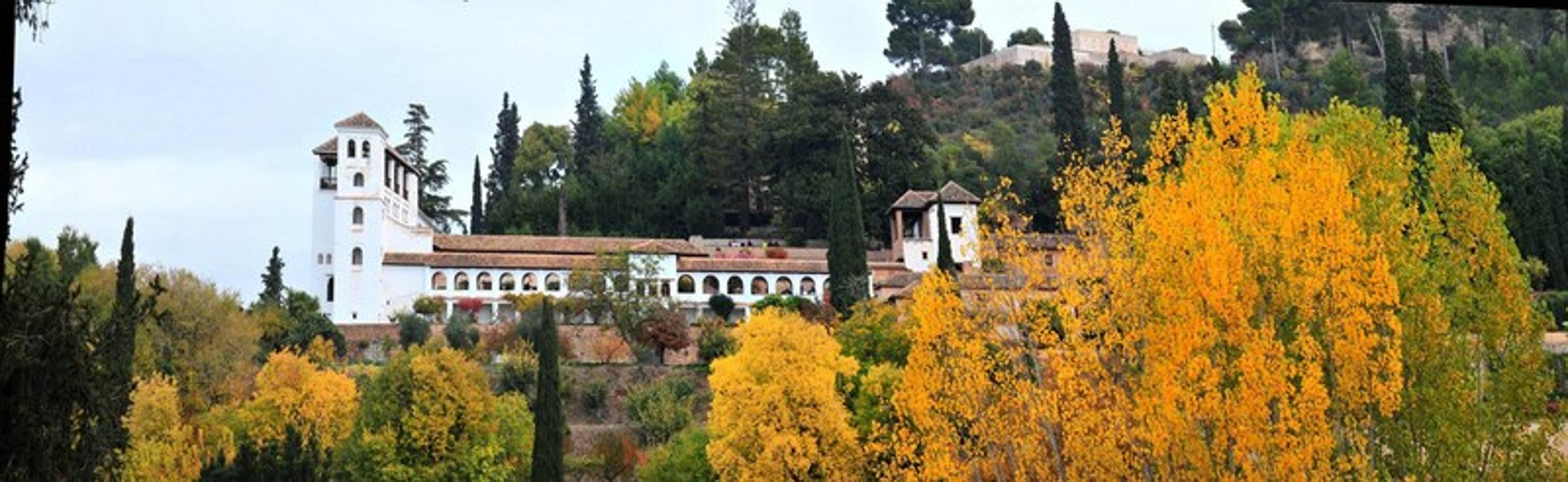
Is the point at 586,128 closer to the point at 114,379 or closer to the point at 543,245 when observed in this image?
the point at 543,245

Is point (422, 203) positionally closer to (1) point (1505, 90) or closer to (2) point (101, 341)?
(1) point (1505, 90)

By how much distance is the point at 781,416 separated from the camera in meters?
18.7

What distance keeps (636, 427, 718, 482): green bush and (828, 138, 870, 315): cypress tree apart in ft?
43.0

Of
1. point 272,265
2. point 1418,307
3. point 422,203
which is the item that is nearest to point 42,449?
point 1418,307

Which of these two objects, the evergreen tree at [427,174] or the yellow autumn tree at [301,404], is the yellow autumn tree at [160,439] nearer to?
the yellow autumn tree at [301,404]

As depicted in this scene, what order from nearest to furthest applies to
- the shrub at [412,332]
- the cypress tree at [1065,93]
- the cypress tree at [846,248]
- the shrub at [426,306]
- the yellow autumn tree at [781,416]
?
the yellow autumn tree at [781,416], the shrub at [412,332], the cypress tree at [846,248], the shrub at [426,306], the cypress tree at [1065,93]

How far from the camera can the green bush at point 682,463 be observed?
21.0 meters

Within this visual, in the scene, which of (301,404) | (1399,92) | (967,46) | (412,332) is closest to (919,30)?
(967,46)

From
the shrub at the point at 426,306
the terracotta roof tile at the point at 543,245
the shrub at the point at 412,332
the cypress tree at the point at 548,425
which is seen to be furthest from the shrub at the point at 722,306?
the cypress tree at the point at 548,425

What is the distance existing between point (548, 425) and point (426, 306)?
1712cm

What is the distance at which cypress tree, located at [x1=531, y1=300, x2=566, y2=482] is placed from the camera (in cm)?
2123

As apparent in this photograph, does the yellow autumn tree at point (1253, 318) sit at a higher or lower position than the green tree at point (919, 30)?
lower

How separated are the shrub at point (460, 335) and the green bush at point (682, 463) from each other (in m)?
12.1

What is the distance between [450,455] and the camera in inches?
836
